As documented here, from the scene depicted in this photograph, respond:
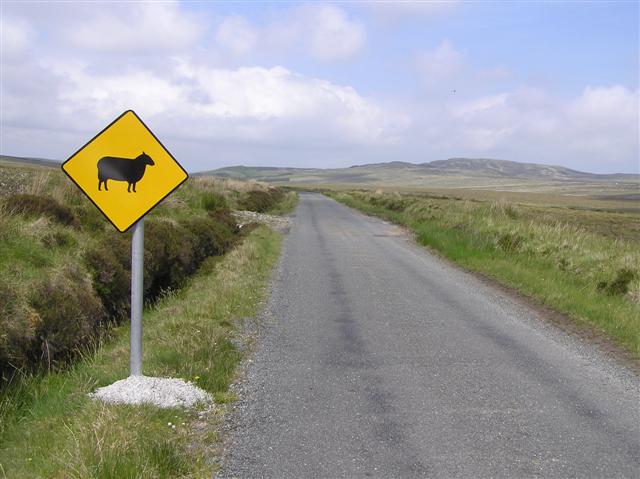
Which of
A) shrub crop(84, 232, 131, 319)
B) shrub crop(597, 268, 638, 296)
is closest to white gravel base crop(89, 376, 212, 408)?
shrub crop(84, 232, 131, 319)

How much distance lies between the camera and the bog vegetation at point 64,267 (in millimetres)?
7199

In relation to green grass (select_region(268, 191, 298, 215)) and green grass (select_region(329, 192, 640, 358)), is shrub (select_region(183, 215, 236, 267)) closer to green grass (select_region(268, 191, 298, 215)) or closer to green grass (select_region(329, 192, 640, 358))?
green grass (select_region(329, 192, 640, 358))

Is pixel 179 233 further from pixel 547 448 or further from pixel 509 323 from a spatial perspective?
pixel 547 448

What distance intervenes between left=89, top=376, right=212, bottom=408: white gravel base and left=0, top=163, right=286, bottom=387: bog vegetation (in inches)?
77.0

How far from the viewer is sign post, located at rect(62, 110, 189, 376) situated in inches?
A: 193

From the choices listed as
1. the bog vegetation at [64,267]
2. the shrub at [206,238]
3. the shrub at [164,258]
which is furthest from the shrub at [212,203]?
the shrub at [164,258]

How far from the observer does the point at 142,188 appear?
16.8ft

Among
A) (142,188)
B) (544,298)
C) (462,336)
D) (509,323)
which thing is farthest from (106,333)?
(544,298)

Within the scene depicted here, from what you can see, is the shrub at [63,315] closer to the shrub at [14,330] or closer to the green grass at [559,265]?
the shrub at [14,330]

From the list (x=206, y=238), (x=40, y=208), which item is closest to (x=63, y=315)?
(x=40, y=208)

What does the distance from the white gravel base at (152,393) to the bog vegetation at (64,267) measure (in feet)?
6.41

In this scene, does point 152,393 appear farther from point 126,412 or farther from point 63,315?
point 63,315

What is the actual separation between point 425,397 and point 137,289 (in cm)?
272

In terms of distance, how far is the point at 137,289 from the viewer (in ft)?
16.9
